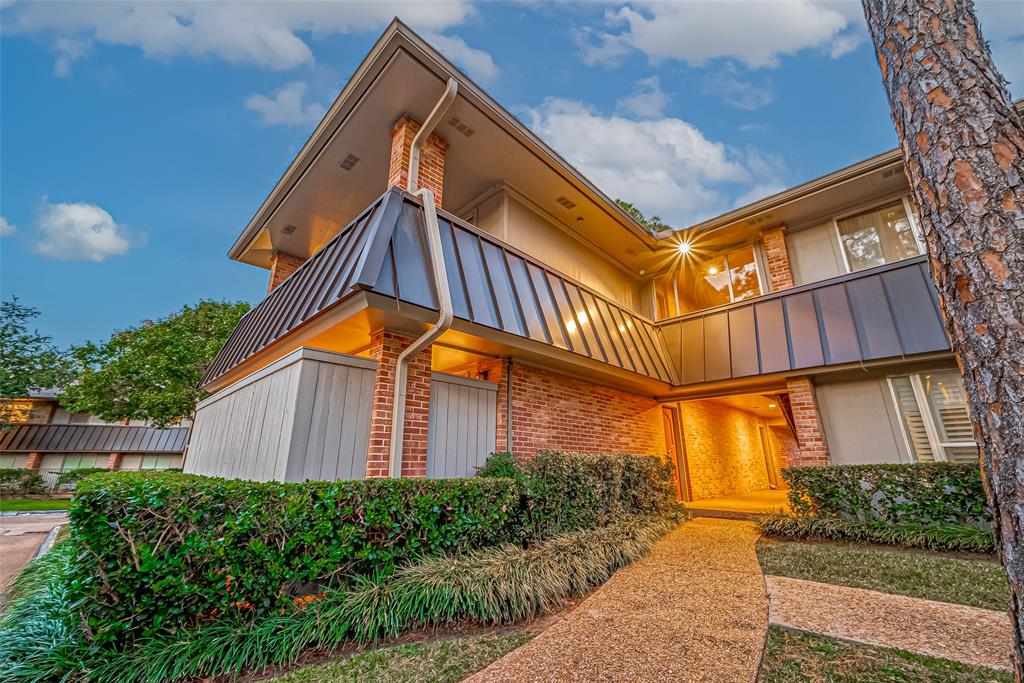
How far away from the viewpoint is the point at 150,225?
310ft

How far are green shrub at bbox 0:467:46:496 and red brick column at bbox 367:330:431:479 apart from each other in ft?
67.6

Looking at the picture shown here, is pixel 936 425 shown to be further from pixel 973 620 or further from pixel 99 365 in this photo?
pixel 99 365

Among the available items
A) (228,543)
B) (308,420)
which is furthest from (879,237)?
(228,543)

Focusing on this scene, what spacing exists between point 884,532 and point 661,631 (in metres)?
4.38

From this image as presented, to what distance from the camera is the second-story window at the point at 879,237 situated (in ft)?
25.1

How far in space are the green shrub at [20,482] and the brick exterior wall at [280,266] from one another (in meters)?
15.4

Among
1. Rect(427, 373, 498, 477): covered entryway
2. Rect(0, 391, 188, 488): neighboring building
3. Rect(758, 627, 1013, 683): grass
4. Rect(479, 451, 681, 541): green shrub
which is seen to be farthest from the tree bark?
Rect(0, 391, 188, 488): neighboring building

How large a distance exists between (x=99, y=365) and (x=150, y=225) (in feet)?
348

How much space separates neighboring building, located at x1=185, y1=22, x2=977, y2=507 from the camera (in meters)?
4.50

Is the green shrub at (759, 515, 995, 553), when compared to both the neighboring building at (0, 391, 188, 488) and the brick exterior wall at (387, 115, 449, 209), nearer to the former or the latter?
the brick exterior wall at (387, 115, 449, 209)

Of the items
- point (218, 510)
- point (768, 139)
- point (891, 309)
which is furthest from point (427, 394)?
point (768, 139)

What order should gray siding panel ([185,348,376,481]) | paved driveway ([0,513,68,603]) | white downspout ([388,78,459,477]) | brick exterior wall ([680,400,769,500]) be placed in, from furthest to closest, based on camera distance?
brick exterior wall ([680,400,769,500]) → paved driveway ([0,513,68,603]) → white downspout ([388,78,459,477]) → gray siding panel ([185,348,376,481])

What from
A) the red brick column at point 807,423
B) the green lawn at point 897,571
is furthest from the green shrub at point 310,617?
the red brick column at point 807,423

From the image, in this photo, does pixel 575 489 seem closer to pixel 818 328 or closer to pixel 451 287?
pixel 451 287
